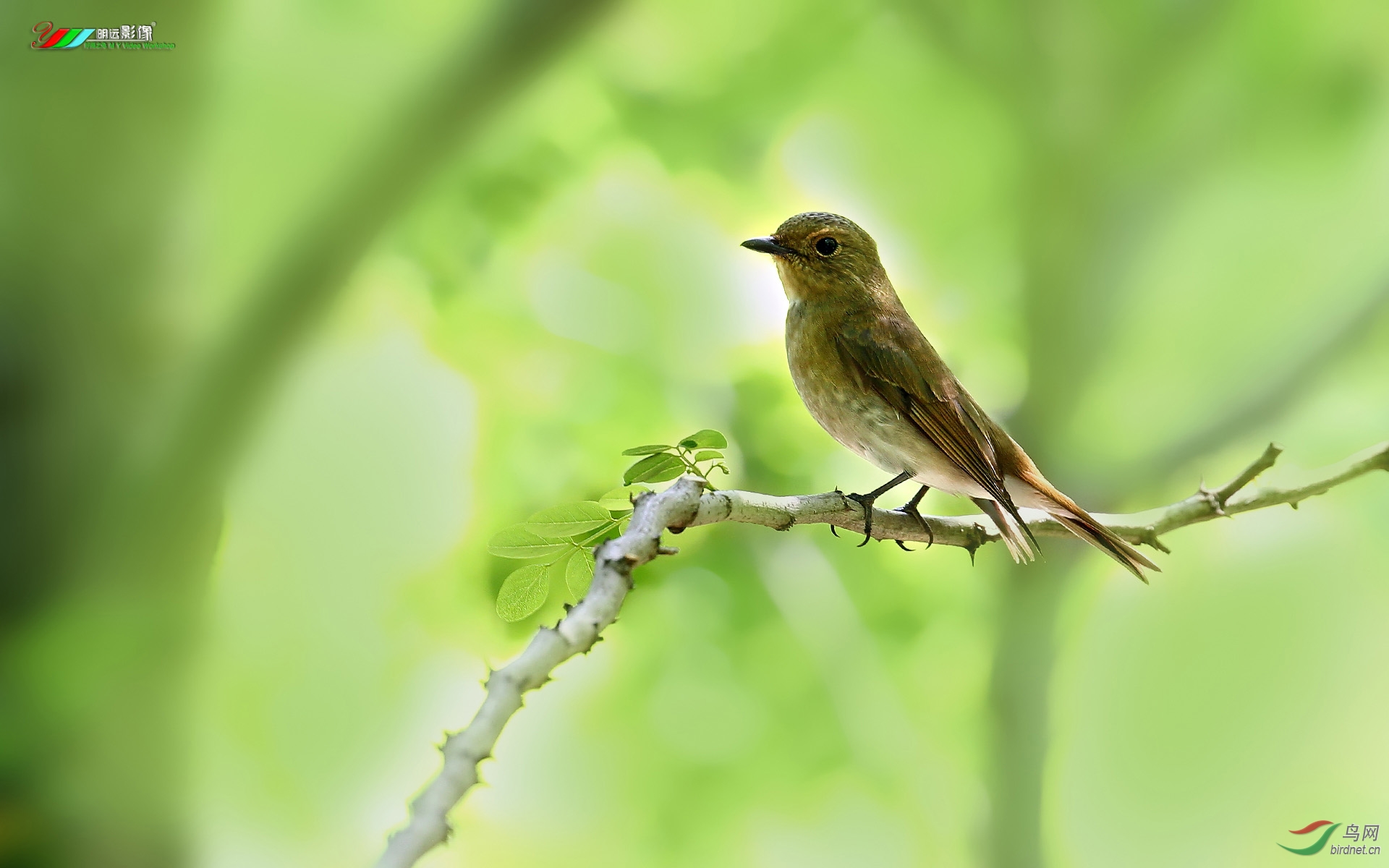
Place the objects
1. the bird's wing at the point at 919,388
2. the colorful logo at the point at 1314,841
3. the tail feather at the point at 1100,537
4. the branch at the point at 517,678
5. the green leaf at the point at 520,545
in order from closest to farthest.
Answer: the branch at the point at 517,678, the green leaf at the point at 520,545, the tail feather at the point at 1100,537, the bird's wing at the point at 919,388, the colorful logo at the point at 1314,841

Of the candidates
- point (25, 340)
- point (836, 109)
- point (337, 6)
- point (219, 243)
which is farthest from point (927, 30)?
point (25, 340)

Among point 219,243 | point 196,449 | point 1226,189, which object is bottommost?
point 196,449

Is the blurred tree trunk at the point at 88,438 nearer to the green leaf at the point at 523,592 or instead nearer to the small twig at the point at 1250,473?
the green leaf at the point at 523,592

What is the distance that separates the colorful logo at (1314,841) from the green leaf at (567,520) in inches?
55.0

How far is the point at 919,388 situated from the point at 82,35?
1457 mm

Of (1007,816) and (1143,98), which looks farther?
(1143,98)

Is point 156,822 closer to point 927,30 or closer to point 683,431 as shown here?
point 683,431

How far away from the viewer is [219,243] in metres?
1.71

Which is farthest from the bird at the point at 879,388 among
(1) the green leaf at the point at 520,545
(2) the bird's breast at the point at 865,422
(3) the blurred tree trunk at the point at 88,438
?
(3) the blurred tree trunk at the point at 88,438

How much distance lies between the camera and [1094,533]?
99cm

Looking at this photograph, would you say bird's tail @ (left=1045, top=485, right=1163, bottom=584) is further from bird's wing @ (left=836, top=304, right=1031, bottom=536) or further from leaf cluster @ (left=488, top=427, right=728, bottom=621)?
leaf cluster @ (left=488, top=427, right=728, bottom=621)

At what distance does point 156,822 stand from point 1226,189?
2.12 metres

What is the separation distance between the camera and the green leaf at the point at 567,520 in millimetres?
775

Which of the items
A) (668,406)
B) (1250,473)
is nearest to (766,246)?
(1250,473)
